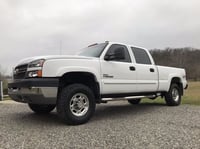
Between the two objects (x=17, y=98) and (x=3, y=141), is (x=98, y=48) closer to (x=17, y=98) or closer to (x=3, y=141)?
(x=17, y=98)

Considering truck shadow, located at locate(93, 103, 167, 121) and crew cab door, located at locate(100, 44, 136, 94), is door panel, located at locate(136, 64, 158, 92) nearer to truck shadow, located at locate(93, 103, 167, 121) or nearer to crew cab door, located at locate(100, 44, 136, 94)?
crew cab door, located at locate(100, 44, 136, 94)

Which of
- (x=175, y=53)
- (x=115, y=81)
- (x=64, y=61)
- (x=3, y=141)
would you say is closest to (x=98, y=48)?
(x=115, y=81)

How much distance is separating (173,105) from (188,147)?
502cm

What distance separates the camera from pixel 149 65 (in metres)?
7.64

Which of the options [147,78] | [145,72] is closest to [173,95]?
[147,78]

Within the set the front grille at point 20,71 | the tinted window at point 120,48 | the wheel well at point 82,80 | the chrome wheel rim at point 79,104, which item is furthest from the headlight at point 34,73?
the tinted window at point 120,48

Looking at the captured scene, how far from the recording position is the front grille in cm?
543

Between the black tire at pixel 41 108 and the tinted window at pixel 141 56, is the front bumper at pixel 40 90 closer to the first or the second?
the black tire at pixel 41 108

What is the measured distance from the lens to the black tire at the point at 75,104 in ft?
17.0

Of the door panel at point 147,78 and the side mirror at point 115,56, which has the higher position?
the side mirror at point 115,56

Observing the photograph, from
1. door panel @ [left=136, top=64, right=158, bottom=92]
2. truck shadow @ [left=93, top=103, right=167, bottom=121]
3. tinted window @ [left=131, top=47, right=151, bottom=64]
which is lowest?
truck shadow @ [left=93, top=103, right=167, bottom=121]

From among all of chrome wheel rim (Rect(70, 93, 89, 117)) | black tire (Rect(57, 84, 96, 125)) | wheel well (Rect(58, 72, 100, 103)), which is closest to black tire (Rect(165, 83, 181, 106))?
wheel well (Rect(58, 72, 100, 103))

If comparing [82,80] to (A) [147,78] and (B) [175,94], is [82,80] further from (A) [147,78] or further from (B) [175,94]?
(B) [175,94]

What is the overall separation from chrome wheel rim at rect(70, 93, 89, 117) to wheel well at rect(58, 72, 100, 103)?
0.38 metres
